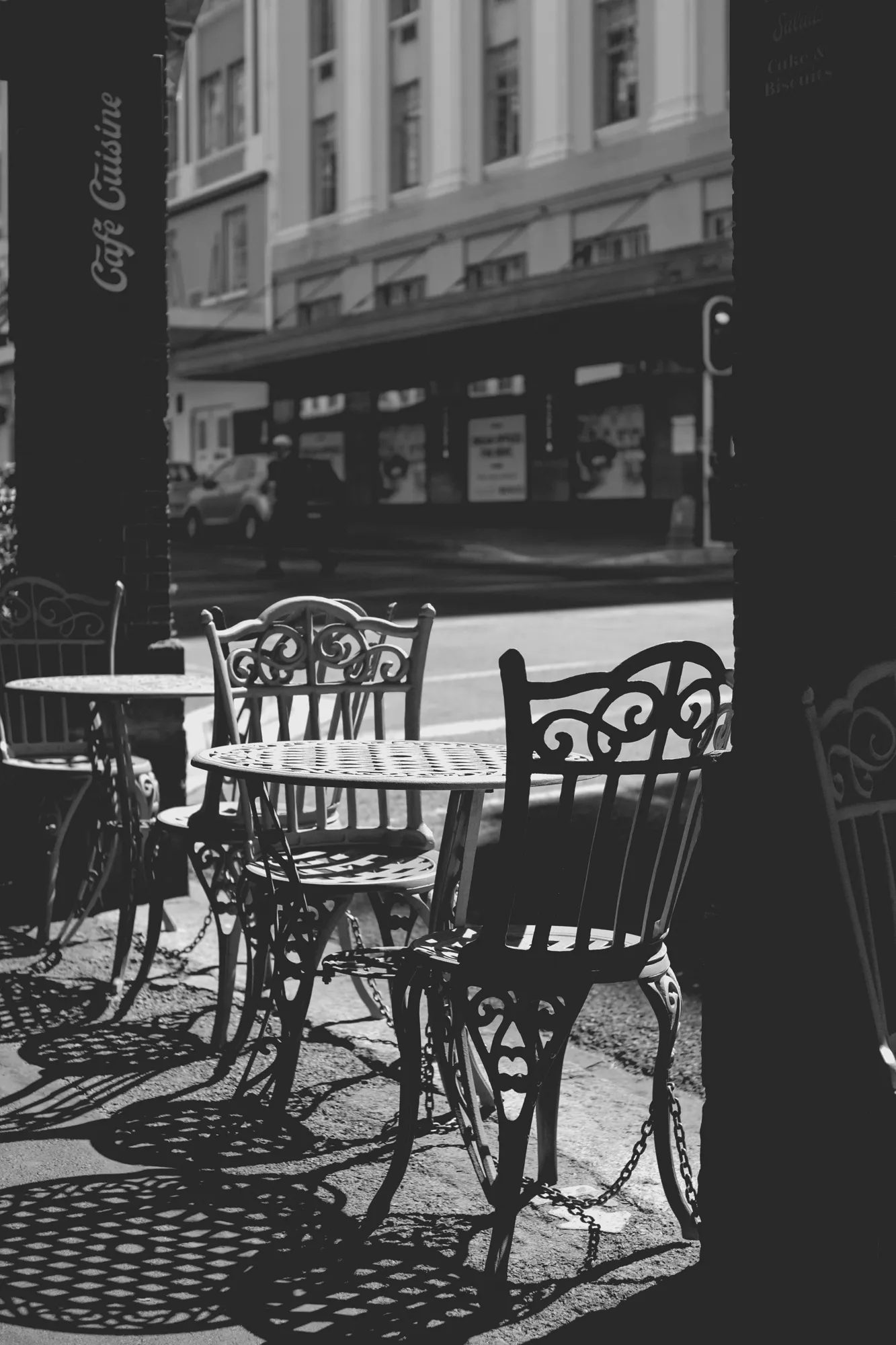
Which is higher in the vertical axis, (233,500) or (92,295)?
(233,500)

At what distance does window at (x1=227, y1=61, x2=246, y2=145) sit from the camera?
161 ft

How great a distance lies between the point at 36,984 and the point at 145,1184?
1.76m

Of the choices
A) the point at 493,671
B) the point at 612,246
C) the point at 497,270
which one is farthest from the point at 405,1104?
the point at 497,270

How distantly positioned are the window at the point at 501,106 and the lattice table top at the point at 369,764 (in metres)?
37.7

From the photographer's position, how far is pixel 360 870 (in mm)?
4691

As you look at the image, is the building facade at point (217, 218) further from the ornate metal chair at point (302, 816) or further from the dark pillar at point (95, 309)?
the ornate metal chair at point (302, 816)

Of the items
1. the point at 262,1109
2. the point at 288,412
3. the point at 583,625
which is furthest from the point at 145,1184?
the point at 288,412

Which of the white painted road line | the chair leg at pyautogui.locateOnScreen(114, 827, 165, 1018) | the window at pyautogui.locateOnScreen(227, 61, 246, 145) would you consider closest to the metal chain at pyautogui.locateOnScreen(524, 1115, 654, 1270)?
the chair leg at pyautogui.locateOnScreen(114, 827, 165, 1018)

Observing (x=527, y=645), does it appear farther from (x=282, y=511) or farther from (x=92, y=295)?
(x=282, y=511)

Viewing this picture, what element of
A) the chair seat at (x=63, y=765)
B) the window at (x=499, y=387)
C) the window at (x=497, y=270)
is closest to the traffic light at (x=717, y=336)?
the window at (x=499, y=387)

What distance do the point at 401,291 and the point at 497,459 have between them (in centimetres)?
774

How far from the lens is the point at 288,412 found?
44.8 metres

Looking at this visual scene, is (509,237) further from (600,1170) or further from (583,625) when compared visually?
(600,1170)

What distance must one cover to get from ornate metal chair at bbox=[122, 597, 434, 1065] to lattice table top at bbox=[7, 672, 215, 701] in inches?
10.7
